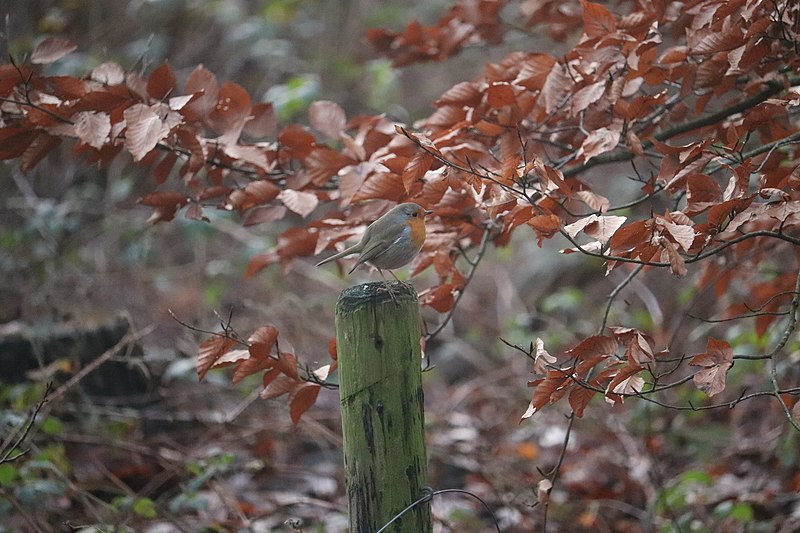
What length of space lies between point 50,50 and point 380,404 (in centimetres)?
149

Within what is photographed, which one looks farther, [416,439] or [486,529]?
[486,529]

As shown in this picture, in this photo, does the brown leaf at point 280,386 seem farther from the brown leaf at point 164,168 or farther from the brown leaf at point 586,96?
the brown leaf at point 586,96

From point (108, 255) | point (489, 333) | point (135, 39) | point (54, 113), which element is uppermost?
point (135, 39)

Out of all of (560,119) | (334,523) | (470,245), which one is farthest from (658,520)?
(560,119)

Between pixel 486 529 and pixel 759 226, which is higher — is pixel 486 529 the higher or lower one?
the lower one

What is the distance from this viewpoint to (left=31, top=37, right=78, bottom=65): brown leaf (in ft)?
7.45

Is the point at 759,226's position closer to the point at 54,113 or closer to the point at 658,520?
the point at 658,520

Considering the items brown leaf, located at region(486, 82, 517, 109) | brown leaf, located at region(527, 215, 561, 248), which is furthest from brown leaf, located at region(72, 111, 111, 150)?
brown leaf, located at region(527, 215, 561, 248)

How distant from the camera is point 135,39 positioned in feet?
24.9

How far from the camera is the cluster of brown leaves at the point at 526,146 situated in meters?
1.79

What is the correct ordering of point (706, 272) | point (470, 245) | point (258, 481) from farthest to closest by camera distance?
point (258, 481)
point (706, 272)
point (470, 245)

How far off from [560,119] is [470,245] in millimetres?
533

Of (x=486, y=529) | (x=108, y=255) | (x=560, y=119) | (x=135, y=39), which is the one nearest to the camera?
(x=560, y=119)

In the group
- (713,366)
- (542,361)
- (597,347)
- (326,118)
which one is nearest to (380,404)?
(542,361)
